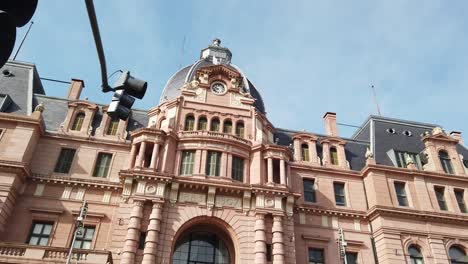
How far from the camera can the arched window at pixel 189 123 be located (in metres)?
32.7

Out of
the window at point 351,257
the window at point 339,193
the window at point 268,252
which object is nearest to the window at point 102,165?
the window at point 268,252

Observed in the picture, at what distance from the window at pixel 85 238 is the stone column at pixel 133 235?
3.90 m

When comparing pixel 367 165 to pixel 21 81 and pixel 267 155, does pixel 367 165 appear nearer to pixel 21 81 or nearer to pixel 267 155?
pixel 267 155

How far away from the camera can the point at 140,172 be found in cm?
2727

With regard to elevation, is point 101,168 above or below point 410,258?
above

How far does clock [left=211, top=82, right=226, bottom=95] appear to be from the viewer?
1389 inches

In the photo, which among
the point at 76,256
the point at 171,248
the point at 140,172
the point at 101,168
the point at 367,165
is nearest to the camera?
the point at 76,256

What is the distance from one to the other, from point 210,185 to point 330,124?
17.4 metres

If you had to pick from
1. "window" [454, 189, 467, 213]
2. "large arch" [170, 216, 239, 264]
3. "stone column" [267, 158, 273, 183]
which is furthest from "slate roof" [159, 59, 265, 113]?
"window" [454, 189, 467, 213]

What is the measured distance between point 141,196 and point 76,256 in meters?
5.86

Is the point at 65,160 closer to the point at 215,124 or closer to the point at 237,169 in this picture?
the point at 215,124

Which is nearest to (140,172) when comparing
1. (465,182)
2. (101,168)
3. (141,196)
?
(141,196)

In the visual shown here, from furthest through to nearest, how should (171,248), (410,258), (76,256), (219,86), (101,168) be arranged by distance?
1. (219,86)
2. (101,168)
3. (410,258)
4. (171,248)
5. (76,256)

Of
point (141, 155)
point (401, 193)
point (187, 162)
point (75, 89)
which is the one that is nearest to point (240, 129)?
point (187, 162)
